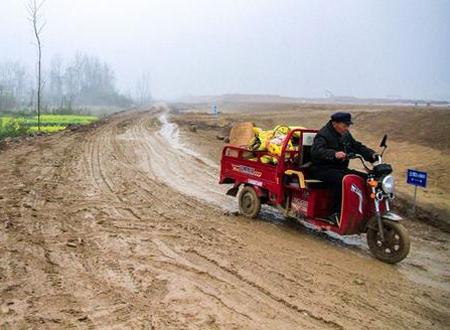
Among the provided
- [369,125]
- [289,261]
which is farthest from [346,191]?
[369,125]

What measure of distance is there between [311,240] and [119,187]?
4612mm

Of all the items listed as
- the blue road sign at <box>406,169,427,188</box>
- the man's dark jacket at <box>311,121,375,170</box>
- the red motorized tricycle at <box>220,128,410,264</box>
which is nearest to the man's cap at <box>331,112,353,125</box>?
the man's dark jacket at <box>311,121,375,170</box>

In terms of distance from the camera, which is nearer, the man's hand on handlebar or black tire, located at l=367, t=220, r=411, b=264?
black tire, located at l=367, t=220, r=411, b=264

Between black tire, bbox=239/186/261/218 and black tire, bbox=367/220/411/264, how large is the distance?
217 cm

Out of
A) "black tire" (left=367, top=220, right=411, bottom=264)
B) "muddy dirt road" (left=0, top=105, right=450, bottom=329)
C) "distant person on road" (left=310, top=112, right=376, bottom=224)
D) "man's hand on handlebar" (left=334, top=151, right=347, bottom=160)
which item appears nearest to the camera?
"muddy dirt road" (left=0, top=105, right=450, bottom=329)

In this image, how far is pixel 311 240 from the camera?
697 centimetres

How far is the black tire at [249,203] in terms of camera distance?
7.98 metres

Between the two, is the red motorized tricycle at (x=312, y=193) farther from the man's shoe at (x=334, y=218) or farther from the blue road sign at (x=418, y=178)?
the blue road sign at (x=418, y=178)

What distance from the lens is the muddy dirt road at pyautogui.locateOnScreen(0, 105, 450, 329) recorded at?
4.27 m

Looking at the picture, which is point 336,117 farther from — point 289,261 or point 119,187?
point 119,187

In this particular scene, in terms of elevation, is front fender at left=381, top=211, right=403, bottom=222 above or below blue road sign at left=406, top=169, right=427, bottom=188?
below

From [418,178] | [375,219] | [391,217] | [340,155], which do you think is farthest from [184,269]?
[418,178]

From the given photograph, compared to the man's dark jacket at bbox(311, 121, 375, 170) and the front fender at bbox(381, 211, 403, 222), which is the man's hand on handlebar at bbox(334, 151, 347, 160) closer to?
the man's dark jacket at bbox(311, 121, 375, 170)

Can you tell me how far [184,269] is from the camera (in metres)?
5.34
